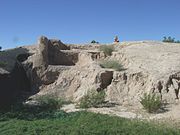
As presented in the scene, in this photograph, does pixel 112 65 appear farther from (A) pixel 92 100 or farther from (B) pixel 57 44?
(B) pixel 57 44

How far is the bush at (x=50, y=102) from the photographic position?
58.0 ft

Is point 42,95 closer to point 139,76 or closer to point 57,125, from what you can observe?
point 139,76

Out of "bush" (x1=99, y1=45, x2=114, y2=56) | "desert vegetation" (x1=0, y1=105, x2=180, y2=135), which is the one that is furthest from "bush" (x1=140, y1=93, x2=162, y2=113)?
"bush" (x1=99, y1=45, x2=114, y2=56)

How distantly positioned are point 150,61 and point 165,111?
4859mm

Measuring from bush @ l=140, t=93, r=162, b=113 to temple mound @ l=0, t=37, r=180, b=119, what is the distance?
37.8 inches

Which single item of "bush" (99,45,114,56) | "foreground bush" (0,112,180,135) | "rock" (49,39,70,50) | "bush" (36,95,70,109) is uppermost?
"rock" (49,39,70,50)

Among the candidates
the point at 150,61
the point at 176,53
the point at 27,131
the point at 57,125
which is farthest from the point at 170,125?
the point at 176,53

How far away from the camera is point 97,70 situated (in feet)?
65.3

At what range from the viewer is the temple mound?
18.3m

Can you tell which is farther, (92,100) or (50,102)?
(50,102)

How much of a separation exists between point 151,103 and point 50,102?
181 inches

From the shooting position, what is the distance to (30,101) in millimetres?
18984

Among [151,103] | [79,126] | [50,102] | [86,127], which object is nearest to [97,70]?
[50,102]

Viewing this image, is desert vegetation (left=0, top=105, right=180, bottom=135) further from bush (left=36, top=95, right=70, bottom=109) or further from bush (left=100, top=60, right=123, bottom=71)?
bush (left=100, top=60, right=123, bottom=71)
